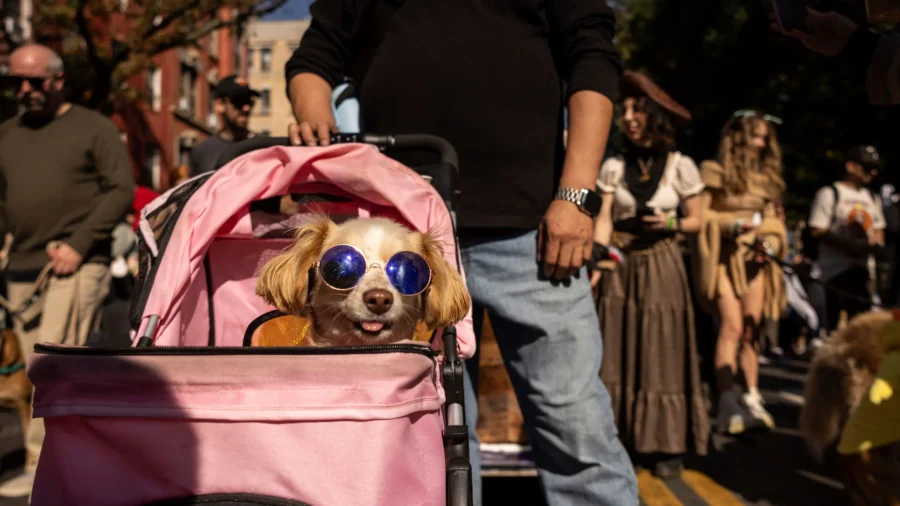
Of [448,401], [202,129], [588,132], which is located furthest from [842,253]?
[202,129]

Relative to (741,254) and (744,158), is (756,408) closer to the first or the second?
(741,254)

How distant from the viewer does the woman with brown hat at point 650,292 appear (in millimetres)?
5613

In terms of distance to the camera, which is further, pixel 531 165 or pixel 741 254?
pixel 741 254

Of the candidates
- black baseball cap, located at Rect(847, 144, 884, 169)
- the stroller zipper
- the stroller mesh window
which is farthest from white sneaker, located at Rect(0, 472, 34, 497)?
black baseball cap, located at Rect(847, 144, 884, 169)

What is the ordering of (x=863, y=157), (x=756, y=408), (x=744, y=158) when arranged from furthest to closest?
(x=863, y=157)
(x=744, y=158)
(x=756, y=408)

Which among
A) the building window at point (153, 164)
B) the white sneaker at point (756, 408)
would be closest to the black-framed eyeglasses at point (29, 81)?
the white sneaker at point (756, 408)

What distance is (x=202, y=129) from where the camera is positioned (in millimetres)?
39219

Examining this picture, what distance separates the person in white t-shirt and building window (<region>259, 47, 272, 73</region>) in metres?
69.2

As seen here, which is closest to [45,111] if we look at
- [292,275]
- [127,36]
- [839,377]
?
[292,275]

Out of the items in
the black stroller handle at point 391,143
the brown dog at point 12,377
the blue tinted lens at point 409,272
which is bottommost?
the brown dog at point 12,377

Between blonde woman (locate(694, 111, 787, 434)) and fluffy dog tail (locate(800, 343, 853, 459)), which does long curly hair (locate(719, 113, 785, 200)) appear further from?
fluffy dog tail (locate(800, 343, 853, 459))

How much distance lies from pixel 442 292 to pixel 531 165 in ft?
1.97

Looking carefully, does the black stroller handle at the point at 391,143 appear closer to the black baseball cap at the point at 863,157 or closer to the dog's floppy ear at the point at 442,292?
the dog's floppy ear at the point at 442,292

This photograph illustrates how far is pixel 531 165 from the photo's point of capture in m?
2.90
